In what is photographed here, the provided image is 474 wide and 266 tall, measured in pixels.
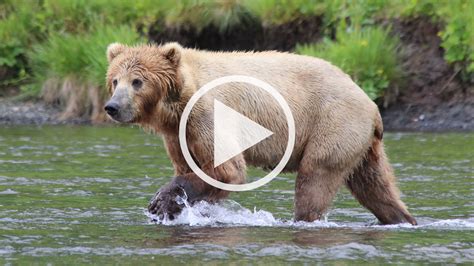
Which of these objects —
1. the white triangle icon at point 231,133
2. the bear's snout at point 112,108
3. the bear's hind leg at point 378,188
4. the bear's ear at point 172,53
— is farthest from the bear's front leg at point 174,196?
the bear's hind leg at point 378,188

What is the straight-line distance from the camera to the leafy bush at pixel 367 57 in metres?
15.3

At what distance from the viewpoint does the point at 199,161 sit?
338 inches

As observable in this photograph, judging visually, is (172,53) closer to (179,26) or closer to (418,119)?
(418,119)

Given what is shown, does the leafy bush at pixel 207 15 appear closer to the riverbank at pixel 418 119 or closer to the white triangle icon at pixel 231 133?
the riverbank at pixel 418 119

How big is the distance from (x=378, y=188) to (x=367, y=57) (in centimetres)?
640

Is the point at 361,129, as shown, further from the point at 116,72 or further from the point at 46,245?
the point at 46,245

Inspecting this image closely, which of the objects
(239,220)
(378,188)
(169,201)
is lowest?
(239,220)

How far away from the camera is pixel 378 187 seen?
9188 millimetres

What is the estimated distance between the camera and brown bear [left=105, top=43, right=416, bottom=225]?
334 inches

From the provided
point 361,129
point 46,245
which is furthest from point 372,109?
point 46,245

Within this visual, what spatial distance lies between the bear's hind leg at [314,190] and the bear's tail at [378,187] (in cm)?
37

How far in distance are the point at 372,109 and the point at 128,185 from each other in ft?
9.58

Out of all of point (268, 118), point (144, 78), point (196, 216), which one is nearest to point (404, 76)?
point (268, 118)

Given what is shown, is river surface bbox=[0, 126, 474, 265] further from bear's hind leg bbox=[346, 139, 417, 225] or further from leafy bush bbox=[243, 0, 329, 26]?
leafy bush bbox=[243, 0, 329, 26]
